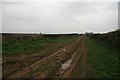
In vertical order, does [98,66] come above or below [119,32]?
below

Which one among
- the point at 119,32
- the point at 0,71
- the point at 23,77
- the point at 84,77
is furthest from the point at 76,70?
the point at 119,32

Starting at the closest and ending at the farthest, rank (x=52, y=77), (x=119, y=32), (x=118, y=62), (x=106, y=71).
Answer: (x=52, y=77) → (x=106, y=71) → (x=118, y=62) → (x=119, y=32)

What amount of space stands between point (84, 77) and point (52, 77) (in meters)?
1.45

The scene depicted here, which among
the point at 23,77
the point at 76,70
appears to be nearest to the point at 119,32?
the point at 76,70

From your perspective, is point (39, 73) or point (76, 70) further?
point (76, 70)

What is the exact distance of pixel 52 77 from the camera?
30.9 feet

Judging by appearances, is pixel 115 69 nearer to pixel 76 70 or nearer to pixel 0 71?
pixel 76 70

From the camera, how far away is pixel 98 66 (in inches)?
479

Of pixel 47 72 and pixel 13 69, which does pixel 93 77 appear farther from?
pixel 13 69

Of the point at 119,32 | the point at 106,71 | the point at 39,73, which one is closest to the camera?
the point at 39,73

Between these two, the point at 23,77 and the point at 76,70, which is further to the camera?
the point at 76,70

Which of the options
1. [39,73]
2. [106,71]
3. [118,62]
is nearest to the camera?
[39,73]

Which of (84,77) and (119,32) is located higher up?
(119,32)

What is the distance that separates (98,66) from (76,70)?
5.62 feet
